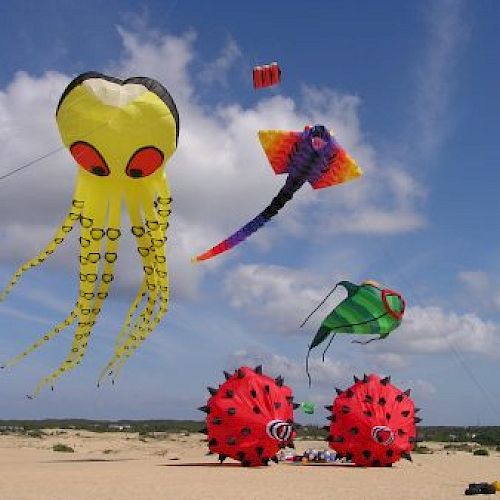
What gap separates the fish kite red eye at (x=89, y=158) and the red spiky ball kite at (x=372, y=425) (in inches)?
493

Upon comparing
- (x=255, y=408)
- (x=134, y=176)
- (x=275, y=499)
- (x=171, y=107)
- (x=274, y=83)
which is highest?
(x=274, y=83)

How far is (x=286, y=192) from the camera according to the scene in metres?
23.8

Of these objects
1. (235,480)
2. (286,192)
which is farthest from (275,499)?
(286,192)

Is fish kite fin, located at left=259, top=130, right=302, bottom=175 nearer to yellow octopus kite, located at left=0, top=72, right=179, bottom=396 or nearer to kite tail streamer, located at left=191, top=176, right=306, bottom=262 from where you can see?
kite tail streamer, located at left=191, top=176, right=306, bottom=262

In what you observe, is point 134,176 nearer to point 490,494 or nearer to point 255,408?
point 255,408

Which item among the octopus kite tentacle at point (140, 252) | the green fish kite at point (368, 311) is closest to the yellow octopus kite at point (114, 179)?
the octopus kite tentacle at point (140, 252)

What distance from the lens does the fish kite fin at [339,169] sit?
2277cm

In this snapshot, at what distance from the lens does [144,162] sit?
16.2 m

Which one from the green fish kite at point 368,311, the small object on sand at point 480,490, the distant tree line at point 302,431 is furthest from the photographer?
the distant tree line at point 302,431

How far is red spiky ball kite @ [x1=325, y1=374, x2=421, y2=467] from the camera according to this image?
23.3m

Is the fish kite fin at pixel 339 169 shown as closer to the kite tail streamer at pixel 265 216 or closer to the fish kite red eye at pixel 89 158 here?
the kite tail streamer at pixel 265 216

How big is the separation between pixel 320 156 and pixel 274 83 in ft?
17.4

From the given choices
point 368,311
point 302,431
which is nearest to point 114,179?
point 368,311

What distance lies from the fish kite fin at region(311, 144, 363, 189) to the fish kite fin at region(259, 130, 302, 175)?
1368mm
